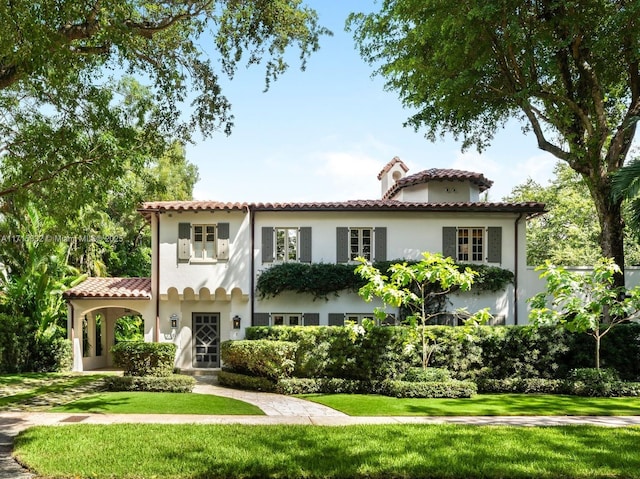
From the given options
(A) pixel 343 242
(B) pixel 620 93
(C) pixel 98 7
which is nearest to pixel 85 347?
(A) pixel 343 242

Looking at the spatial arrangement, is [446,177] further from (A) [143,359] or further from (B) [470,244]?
(A) [143,359]

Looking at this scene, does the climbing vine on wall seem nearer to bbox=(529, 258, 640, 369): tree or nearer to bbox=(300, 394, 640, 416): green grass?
bbox=(529, 258, 640, 369): tree

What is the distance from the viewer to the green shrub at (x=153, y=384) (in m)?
14.0

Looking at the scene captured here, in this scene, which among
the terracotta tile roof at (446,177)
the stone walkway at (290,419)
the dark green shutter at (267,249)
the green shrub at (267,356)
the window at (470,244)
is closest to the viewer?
the stone walkway at (290,419)

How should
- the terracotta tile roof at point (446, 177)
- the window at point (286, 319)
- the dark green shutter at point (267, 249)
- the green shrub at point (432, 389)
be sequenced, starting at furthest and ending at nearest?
the terracotta tile roof at point (446, 177)
the dark green shutter at point (267, 249)
the window at point (286, 319)
the green shrub at point (432, 389)

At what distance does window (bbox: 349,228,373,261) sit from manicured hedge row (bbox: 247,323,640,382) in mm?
4783

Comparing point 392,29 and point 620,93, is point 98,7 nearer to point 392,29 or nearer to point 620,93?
point 392,29

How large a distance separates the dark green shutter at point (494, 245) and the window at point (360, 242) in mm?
4433

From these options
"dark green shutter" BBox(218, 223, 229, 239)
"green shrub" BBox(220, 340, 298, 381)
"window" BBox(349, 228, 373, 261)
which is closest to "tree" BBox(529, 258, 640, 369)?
"window" BBox(349, 228, 373, 261)

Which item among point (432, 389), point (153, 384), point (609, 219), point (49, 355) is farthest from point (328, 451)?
point (49, 355)

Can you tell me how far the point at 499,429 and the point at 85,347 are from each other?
17505 mm

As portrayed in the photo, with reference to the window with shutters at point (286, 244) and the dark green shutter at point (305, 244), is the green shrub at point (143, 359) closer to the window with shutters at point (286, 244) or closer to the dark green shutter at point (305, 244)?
the window with shutters at point (286, 244)

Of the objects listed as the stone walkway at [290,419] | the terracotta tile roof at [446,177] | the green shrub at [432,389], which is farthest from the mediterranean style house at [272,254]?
the stone walkway at [290,419]

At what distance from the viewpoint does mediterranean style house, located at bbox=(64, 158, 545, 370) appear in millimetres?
18688
